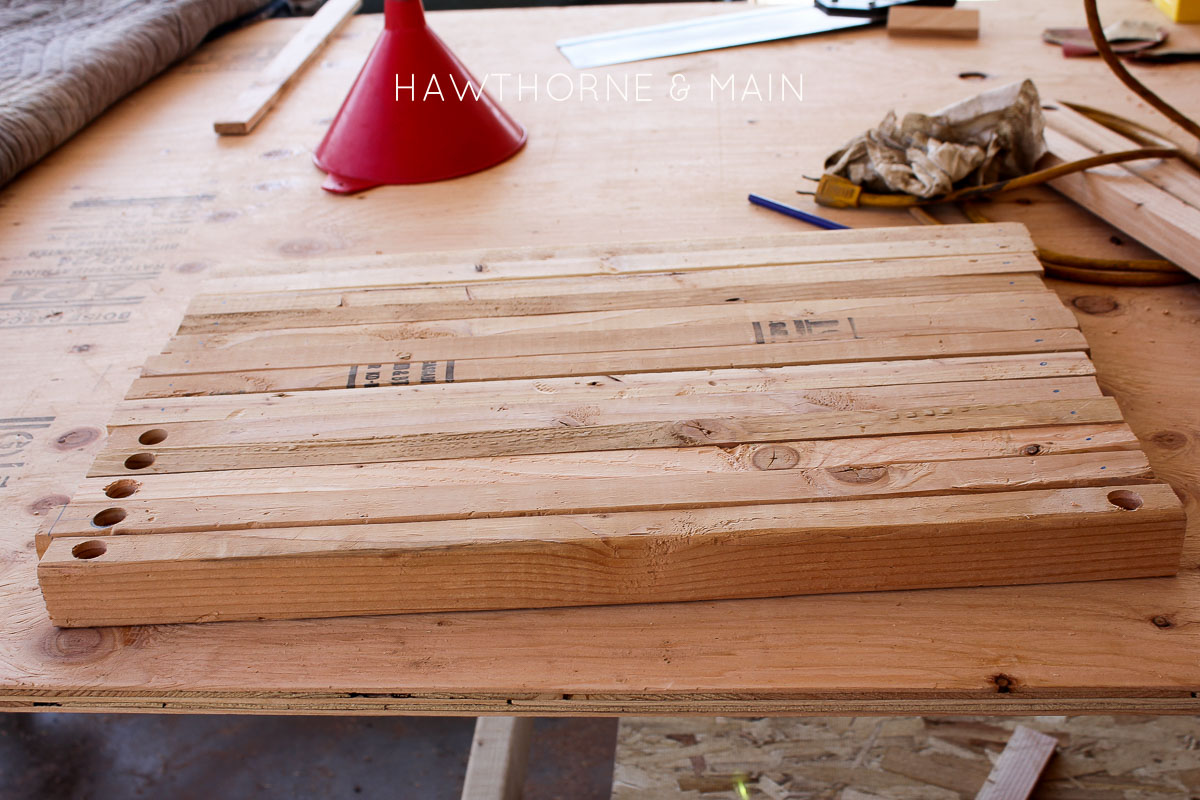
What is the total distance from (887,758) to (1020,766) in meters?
0.20

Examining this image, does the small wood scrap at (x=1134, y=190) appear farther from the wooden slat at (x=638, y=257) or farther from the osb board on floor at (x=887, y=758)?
the osb board on floor at (x=887, y=758)

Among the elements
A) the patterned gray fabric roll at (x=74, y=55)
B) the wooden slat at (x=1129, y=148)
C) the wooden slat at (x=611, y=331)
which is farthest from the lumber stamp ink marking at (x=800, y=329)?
the patterned gray fabric roll at (x=74, y=55)

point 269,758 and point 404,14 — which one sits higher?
point 404,14

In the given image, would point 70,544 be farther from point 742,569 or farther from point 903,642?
point 903,642

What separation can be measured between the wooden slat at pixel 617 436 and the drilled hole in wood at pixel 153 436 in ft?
0.07

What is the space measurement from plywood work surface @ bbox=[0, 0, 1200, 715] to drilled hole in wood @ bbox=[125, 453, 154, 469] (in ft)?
0.17

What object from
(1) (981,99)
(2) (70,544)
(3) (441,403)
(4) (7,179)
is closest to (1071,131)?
(1) (981,99)

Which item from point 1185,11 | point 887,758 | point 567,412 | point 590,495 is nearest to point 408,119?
point 567,412

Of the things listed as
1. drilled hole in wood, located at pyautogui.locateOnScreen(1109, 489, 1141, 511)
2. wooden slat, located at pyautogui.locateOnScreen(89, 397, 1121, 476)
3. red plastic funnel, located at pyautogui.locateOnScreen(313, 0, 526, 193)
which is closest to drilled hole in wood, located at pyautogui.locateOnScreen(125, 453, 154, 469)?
wooden slat, located at pyautogui.locateOnScreen(89, 397, 1121, 476)

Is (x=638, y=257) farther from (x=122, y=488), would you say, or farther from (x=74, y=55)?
(x=74, y=55)

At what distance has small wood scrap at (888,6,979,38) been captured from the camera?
5.90 feet

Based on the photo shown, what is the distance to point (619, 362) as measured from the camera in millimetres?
915

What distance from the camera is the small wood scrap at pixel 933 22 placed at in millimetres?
1800

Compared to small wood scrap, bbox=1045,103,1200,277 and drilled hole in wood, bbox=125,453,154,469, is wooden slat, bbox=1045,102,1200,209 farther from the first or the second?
drilled hole in wood, bbox=125,453,154,469
